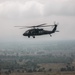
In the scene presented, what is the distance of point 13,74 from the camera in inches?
5084

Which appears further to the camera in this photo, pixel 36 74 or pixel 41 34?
pixel 36 74

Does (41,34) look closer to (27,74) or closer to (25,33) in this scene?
(25,33)

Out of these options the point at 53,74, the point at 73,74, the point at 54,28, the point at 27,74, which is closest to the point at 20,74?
the point at 27,74

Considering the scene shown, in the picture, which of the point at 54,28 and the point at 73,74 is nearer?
the point at 54,28

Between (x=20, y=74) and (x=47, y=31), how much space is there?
58401mm

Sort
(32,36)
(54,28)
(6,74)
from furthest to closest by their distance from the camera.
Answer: (6,74)
(54,28)
(32,36)

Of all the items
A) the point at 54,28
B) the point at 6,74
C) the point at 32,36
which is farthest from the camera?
the point at 6,74

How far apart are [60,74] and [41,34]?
56.7m

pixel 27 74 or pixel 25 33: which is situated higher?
pixel 25 33

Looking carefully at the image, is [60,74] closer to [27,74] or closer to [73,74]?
[73,74]

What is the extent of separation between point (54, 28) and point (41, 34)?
5922mm

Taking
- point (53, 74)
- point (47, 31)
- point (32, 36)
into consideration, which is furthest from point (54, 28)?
point (53, 74)

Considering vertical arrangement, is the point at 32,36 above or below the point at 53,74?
above

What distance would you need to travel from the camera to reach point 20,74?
130 m
